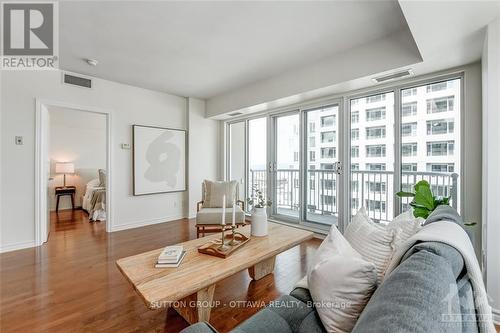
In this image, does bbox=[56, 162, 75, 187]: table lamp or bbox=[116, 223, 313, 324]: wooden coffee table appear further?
bbox=[56, 162, 75, 187]: table lamp

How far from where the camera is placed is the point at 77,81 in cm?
355

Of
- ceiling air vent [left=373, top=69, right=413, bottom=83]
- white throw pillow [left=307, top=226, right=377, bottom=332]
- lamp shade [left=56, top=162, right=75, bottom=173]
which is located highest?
Answer: ceiling air vent [left=373, top=69, right=413, bottom=83]

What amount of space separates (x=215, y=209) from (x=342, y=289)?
9.43ft

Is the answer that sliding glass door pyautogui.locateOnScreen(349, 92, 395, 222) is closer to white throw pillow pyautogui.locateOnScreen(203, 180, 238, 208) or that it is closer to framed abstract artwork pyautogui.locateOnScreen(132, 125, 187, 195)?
white throw pillow pyautogui.locateOnScreen(203, 180, 238, 208)

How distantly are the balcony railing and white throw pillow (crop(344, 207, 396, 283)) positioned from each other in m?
1.90

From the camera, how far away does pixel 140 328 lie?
A: 5.36 ft

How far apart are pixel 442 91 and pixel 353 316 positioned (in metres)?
2.92

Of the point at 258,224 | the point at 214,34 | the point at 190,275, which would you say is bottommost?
the point at 190,275

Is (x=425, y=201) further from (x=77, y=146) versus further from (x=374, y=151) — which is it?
(x=77, y=146)

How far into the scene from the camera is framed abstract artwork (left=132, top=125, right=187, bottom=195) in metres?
4.23

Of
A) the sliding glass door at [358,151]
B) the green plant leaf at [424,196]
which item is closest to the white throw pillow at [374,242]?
the green plant leaf at [424,196]

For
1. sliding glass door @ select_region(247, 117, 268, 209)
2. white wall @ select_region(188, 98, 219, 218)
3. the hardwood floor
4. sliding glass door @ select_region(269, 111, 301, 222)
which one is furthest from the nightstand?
sliding glass door @ select_region(269, 111, 301, 222)

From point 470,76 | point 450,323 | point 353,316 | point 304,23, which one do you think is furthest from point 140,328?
point 470,76

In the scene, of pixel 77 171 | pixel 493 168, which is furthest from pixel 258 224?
pixel 77 171
